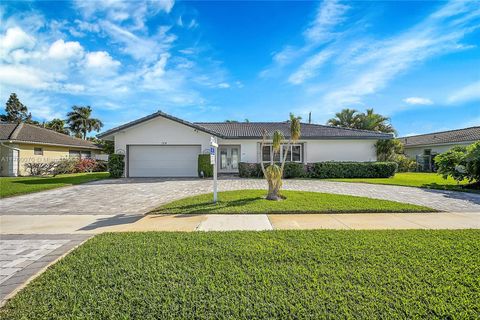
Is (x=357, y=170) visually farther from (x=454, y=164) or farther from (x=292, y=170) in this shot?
(x=454, y=164)

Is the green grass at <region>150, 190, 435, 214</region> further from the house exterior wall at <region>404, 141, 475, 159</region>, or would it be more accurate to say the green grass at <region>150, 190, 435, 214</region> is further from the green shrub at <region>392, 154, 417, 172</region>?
the house exterior wall at <region>404, 141, 475, 159</region>

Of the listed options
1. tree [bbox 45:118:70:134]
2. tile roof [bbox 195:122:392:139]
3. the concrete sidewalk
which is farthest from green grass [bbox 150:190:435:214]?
tree [bbox 45:118:70:134]

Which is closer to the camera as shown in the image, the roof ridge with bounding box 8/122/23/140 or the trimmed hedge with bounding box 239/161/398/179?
the trimmed hedge with bounding box 239/161/398/179

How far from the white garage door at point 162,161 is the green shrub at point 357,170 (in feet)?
32.4

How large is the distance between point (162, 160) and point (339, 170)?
13477 millimetres

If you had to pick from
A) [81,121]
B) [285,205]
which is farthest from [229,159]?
[81,121]

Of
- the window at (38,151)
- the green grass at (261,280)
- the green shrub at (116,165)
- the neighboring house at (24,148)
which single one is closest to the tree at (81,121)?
the neighboring house at (24,148)

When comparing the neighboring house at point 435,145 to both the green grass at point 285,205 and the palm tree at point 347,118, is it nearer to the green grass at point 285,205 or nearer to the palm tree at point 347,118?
the palm tree at point 347,118

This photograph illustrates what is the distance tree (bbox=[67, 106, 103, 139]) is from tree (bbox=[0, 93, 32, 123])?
354 inches

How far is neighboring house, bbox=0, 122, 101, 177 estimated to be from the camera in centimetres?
1786

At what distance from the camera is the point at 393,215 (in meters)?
6.59

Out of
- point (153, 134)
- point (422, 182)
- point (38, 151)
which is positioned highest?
point (153, 134)

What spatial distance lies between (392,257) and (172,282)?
3.59 m

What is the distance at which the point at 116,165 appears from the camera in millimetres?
16078
